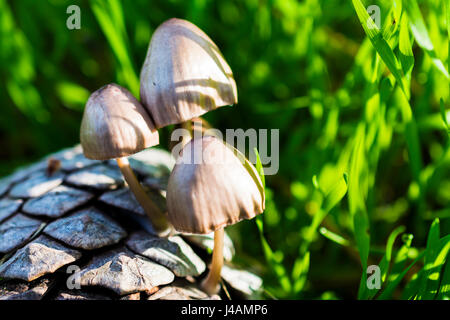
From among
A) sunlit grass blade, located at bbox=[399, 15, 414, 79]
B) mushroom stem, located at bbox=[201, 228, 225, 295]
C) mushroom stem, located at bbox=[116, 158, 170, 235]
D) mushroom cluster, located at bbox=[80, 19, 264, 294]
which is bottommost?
mushroom stem, located at bbox=[201, 228, 225, 295]

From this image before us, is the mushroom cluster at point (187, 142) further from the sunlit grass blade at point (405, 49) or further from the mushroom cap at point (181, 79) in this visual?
the sunlit grass blade at point (405, 49)

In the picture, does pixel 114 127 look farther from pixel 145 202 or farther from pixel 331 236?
pixel 331 236

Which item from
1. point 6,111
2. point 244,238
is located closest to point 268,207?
point 244,238

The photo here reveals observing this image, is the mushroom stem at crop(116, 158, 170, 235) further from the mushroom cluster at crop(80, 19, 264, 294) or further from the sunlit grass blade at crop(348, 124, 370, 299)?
the sunlit grass blade at crop(348, 124, 370, 299)

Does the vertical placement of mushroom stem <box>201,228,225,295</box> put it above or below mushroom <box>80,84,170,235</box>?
below

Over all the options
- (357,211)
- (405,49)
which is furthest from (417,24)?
(357,211)

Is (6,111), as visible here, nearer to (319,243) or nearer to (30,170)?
(30,170)

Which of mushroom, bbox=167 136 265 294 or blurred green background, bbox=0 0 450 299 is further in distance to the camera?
blurred green background, bbox=0 0 450 299

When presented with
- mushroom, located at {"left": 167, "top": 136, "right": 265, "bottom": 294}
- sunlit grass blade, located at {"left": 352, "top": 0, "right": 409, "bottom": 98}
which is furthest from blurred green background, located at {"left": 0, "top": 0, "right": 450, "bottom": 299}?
mushroom, located at {"left": 167, "top": 136, "right": 265, "bottom": 294}
